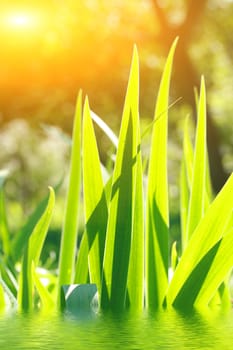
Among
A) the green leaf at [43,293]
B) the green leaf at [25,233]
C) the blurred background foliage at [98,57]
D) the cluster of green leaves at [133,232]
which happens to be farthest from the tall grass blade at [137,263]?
the blurred background foliage at [98,57]

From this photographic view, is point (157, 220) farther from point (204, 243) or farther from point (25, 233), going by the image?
point (25, 233)

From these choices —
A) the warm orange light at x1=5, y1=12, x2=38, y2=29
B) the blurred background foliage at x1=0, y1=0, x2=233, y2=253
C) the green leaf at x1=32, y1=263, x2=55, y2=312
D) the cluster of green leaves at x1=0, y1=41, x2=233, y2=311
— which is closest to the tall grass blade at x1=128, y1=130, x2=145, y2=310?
the cluster of green leaves at x1=0, y1=41, x2=233, y2=311

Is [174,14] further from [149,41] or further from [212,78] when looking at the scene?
[212,78]

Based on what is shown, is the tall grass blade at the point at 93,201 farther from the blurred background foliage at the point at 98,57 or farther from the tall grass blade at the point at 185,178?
the blurred background foliage at the point at 98,57

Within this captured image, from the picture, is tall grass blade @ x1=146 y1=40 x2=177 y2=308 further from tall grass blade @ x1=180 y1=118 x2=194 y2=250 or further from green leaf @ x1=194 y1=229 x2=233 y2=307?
A: tall grass blade @ x1=180 y1=118 x2=194 y2=250

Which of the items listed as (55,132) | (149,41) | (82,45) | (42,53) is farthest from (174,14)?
(55,132)
